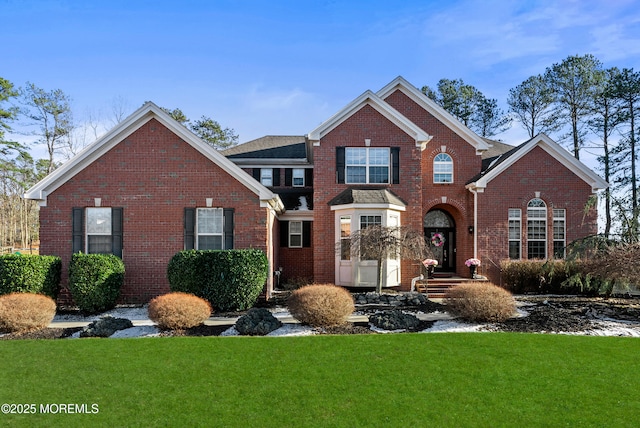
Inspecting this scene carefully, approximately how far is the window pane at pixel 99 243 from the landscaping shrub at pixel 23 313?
3.98m

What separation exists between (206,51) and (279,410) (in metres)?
10.9

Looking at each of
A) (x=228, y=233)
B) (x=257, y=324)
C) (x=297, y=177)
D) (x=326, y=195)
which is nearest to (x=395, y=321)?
(x=257, y=324)

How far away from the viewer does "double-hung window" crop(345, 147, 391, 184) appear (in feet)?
58.4

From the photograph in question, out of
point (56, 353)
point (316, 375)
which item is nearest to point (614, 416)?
point (316, 375)

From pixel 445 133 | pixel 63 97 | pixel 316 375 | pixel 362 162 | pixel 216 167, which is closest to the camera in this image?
pixel 316 375

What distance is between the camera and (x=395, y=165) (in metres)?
17.8

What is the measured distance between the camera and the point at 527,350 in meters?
8.34

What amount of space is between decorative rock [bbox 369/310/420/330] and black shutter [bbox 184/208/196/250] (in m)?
6.88

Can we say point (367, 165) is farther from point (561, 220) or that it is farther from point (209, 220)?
point (561, 220)

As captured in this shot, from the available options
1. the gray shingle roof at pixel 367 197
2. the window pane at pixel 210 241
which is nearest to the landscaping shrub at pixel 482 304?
the gray shingle roof at pixel 367 197

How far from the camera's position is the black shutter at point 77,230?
14.6 m

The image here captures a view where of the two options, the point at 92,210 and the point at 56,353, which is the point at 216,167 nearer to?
the point at 92,210

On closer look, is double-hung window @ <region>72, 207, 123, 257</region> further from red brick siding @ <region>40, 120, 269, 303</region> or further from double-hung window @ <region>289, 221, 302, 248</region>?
double-hung window @ <region>289, 221, 302, 248</region>

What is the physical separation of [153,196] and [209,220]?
1990mm
